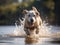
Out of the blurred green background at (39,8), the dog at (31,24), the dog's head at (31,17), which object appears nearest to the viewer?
the dog's head at (31,17)

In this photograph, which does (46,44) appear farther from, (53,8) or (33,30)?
(53,8)

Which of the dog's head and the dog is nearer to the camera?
the dog's head

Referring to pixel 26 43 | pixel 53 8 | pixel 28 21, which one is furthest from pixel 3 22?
pixel 26 43

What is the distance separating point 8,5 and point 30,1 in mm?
1778

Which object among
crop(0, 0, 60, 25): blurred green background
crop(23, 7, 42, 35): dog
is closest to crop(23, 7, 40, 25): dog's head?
crop(23, 7, 42, 35): dog

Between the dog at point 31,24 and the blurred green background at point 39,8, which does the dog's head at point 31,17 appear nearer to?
the dog at point 31,24

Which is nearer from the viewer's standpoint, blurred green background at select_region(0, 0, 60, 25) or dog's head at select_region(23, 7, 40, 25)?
dog's head at select_region(23, 7, 40, 25)

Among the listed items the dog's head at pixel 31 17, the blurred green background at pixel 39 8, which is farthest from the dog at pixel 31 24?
the blurred green background at pixel 39 8

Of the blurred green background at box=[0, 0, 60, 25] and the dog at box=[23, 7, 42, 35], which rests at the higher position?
the blurred green background at box=[0, 0, 60, 25]

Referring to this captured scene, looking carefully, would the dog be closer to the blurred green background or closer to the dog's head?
the dog's head

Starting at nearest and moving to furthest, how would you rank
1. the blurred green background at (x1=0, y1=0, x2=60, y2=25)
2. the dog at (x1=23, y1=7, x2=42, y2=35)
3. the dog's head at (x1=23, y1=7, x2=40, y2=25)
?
the dog's head at (x1=23, y1=7, x2=40, y2=25)
the dog at (x1=23, y1=7, x2=42, y2=35)
the blurred green background at (x1=0, y1=0, x2=60, y2=25)

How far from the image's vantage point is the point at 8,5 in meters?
28.9

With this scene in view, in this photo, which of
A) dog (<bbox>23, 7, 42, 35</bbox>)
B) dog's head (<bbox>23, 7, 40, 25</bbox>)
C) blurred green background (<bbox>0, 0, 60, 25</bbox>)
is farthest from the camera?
blurred green background (<bbox>0, 0, 60, 25</bbox>)

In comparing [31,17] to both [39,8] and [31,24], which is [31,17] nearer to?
[31,24]
